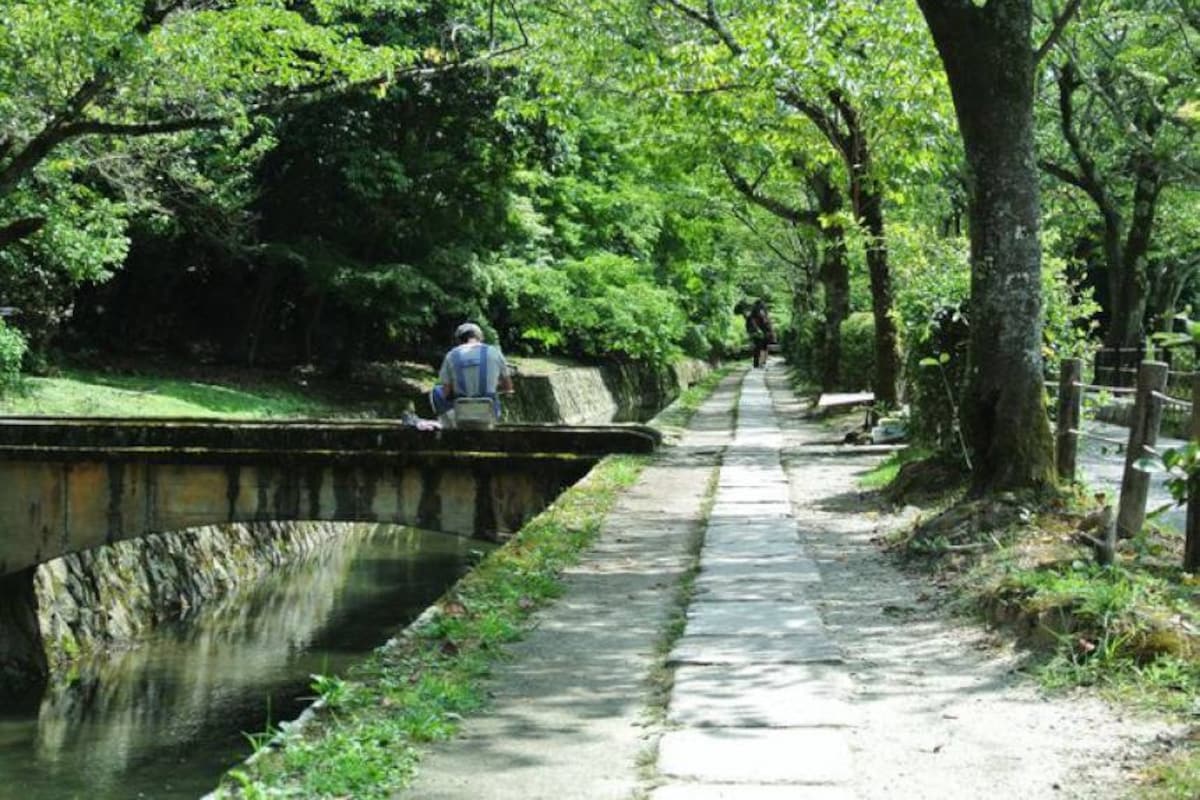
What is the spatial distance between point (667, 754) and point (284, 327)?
28338 millimetres

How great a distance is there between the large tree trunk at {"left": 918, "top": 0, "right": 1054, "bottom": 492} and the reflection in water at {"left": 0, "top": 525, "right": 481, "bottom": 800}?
584 centimetres

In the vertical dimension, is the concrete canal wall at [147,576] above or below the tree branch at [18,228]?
below

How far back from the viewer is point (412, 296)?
27.1 metres

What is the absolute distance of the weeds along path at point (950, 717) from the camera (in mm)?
4473

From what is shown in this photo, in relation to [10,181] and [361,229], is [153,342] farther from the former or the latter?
[10,181]

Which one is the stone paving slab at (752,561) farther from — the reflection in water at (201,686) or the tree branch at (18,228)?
the tree branch at (18,228)

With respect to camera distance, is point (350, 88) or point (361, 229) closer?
point (350, 88)

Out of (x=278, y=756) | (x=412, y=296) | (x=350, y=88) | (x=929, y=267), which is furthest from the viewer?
(x=412, y=296)

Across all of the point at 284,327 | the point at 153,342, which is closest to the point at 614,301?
the point at 284,327

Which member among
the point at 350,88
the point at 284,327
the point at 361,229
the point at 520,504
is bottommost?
the point at 520,504

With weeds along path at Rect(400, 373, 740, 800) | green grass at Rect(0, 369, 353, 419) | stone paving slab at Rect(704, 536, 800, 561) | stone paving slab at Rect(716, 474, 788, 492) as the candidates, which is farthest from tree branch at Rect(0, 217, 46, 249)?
stone paving slab at Rect(704, 536, 800, 561)

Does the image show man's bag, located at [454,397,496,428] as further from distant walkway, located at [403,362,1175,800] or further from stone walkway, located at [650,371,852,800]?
distant walkway, located at [403,362,1175,800]

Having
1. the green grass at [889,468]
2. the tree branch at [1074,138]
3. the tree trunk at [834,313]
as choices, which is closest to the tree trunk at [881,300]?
the green grass at [889,468]

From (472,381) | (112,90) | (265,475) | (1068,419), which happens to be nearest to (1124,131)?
(472,381)
